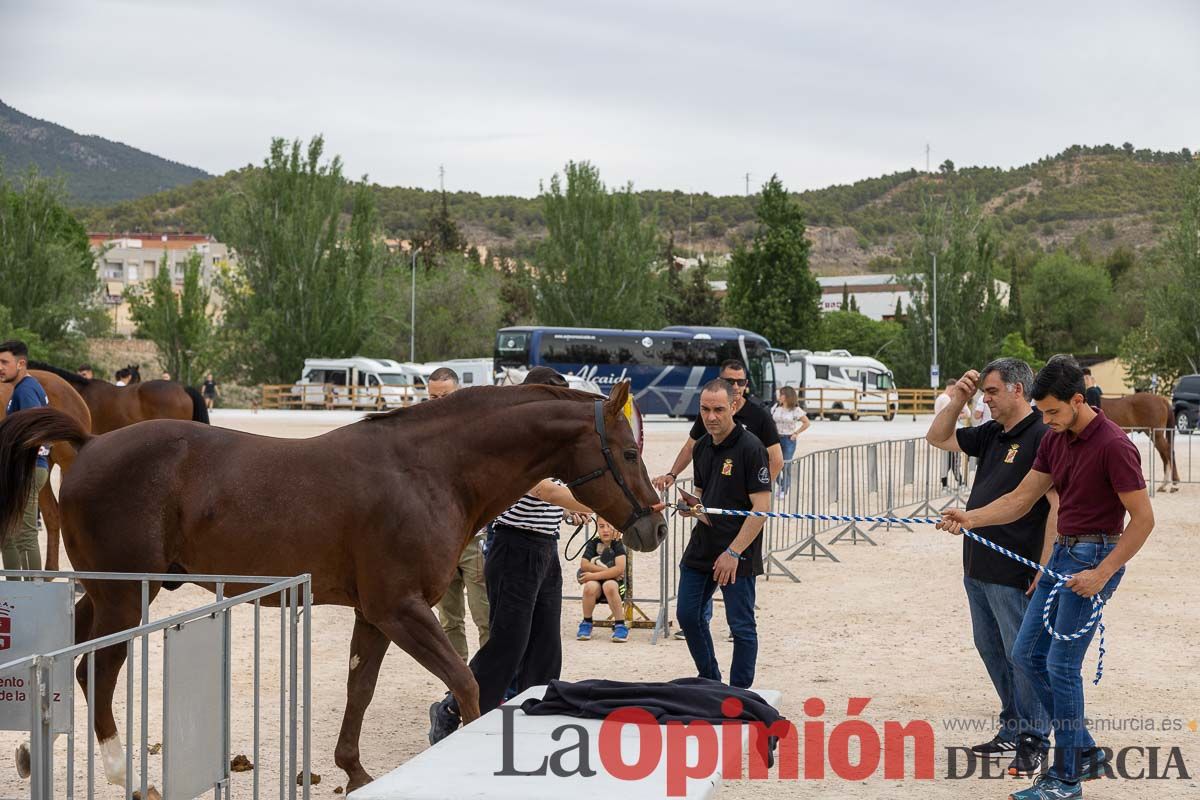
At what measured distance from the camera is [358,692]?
19.5ft

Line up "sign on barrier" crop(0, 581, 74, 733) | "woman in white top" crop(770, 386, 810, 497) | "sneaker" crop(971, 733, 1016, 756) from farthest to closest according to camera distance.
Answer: "woman in white top" crop(770, 386, 810, 497), "sneaker" crop(971, 733, 1016, 756), "sign on barrier" crop(0, 581, 74, 733)

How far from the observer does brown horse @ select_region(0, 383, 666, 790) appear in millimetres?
5605

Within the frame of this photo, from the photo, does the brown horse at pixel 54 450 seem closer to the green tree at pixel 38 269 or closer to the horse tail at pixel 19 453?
the horse tail at pixel 19 453

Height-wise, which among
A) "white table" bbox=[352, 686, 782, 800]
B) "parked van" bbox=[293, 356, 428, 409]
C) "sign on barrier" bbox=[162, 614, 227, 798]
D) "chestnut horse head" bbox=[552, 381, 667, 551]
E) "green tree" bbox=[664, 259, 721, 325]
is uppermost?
"green tree" bbox=[664, 259, 721, 325]

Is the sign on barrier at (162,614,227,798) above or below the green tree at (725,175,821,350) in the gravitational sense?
below

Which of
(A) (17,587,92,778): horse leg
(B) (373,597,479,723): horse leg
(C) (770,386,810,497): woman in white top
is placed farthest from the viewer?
(C) (770,386,810,497): woman in white top

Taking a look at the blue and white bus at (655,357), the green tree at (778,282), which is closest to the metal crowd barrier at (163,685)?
the blue and white bus at (655,357)

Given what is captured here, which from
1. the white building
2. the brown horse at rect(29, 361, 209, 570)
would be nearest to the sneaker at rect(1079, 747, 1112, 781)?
the brown horse at rect(29, 361, 209, 570)

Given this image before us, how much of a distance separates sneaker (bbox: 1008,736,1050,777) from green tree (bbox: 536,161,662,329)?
60.1 meters

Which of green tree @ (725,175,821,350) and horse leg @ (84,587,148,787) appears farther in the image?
green tree @ (725,175,821,350)

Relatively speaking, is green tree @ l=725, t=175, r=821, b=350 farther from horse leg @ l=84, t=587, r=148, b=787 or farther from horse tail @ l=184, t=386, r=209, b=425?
horse leg @ l=84, t=587, r=148, b=787

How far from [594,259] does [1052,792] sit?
203ft

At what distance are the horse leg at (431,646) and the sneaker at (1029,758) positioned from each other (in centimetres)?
273

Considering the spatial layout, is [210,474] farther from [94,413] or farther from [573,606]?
[94,413]
